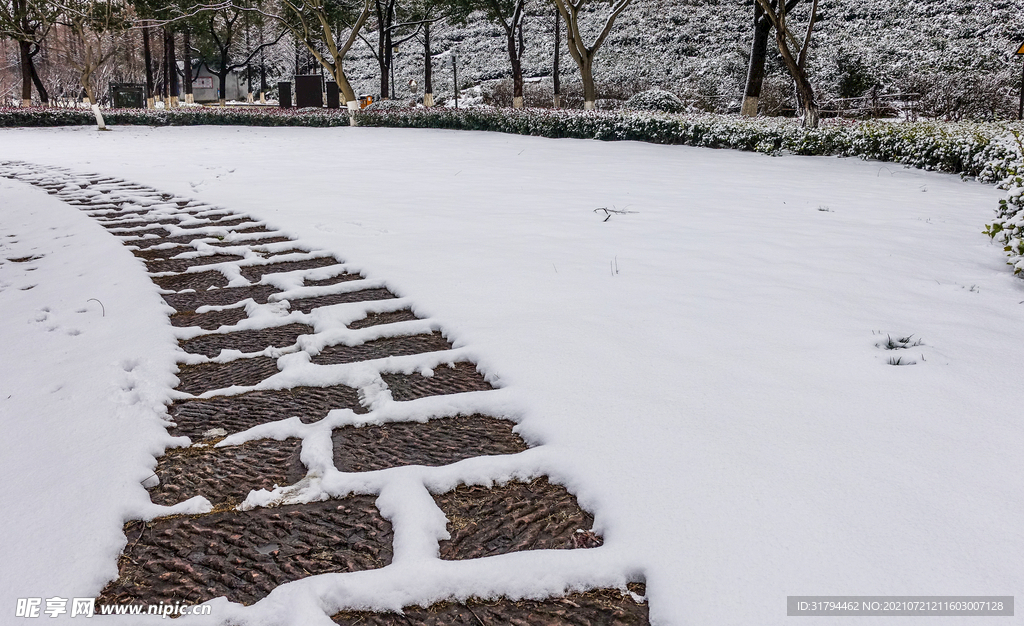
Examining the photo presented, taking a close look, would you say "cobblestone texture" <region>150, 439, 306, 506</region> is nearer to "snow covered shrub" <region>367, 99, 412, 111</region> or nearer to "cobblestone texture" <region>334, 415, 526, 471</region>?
"cobblestone texture" <region>334, 415, 526, 471</region>

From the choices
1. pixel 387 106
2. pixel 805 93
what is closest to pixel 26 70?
pixel 387 106

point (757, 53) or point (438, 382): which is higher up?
point (757, 53)

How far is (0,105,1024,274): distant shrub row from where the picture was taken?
566 centimetres

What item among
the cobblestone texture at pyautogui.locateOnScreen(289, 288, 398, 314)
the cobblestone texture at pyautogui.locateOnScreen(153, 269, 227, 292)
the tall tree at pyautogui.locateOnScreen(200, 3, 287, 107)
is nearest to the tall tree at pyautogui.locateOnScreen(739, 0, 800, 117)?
the cobblestone texture at pyautogui.locateOnScreen(289, 288, 398, 314)

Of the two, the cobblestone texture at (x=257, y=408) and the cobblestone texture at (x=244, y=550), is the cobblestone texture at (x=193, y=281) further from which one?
the cobblestone texture at (x=244, y=550)

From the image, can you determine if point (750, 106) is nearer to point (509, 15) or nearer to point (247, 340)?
point (509, 15)

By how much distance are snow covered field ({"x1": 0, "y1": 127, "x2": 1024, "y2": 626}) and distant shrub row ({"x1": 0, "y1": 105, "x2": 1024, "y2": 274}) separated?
113cm

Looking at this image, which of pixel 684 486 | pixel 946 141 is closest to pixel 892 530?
pixel 684 486

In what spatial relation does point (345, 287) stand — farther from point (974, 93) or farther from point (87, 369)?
point (974, 93)

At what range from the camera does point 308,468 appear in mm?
1891

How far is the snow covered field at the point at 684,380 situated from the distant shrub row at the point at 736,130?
1.13 m

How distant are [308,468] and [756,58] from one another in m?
13.8

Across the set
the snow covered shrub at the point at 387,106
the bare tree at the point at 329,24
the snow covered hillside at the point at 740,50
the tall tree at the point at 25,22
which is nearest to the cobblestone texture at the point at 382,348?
the snow covered shrub at the point at 387,106

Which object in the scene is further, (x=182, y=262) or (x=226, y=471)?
(x=182, y=262)
